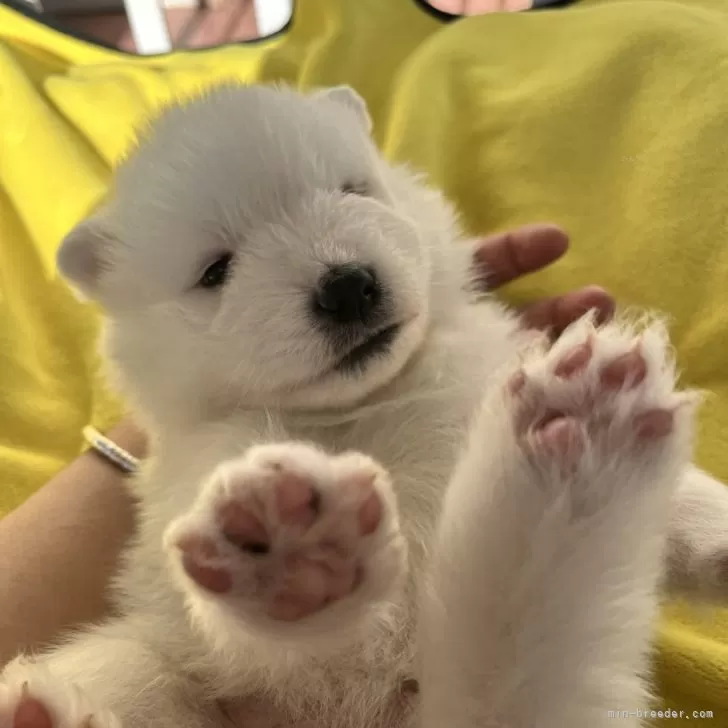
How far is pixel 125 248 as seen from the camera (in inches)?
54.1

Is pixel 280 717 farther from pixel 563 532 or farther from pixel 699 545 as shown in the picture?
pixel 699 545

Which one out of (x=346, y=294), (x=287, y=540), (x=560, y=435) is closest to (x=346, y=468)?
(x=287, y=540)

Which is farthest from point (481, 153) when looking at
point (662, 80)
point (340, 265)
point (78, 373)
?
point (78, 373)

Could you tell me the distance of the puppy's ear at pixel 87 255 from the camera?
1408 millimetres

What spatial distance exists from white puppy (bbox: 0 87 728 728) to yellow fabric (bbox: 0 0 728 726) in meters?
0.40

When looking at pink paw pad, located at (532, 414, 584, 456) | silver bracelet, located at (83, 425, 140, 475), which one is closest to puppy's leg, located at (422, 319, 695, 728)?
pink paw pad, located at (532, 414, 584, 456)

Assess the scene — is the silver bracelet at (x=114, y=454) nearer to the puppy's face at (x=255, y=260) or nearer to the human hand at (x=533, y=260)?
the puppy's face at (x=255, y=260)

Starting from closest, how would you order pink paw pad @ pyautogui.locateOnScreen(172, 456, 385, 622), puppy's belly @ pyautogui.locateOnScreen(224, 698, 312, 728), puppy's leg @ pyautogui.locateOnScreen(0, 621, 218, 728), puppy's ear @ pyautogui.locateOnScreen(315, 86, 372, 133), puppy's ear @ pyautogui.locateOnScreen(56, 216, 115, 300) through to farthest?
pink paw pad @ pyautogui.locateOnScreen(172, 456, 385, 622) < puppy's leg @ pyautogui.locateOnScreen(0, 621, 218, 728) < puppy's belly @ pyautogui.locateOnScreen(224, 698, 312, 728) < puppy's ear @ pyautogui.locateOnScreen(56, 216, 115, 300) < puppy's ear @ pyautogui.locateOnScreen(315, 86, 372, 133)

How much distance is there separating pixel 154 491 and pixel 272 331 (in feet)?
1.21

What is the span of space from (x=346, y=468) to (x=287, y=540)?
91 millimetres

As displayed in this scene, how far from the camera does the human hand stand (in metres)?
1.62

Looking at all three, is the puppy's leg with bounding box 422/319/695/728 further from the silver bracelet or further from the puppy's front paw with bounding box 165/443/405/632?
the silver bracelet

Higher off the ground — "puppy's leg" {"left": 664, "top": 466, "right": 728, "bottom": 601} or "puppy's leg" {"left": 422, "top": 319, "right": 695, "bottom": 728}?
"puppy's leg" {"left": 422, "top": 319, "right": 695, "bottom": 728}

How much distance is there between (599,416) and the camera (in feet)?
2.72
